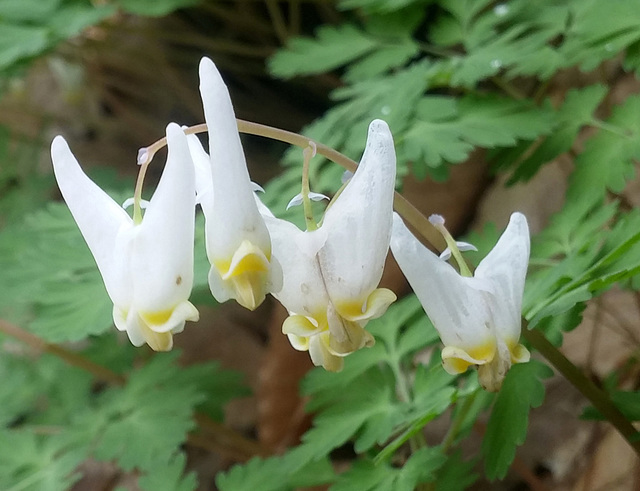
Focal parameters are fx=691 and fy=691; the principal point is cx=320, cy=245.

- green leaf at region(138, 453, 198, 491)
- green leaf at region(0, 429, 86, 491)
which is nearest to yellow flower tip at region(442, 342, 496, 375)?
green leaf at region(138, 453, 198, 491)

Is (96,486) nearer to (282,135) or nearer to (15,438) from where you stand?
(15,438)

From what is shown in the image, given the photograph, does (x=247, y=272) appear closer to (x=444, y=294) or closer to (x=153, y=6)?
(x=444, y=294)

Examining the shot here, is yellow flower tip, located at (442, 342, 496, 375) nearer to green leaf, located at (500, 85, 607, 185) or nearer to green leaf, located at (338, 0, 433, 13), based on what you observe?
green leaf, located at (500, 85, 607, 185)

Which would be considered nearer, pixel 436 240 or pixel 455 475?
pixel 436 240

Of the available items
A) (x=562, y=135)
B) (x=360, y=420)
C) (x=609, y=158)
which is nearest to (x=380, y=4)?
(x=562, y=135)

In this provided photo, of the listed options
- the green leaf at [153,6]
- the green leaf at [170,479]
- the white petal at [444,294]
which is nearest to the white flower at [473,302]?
the white petal at [444,294]

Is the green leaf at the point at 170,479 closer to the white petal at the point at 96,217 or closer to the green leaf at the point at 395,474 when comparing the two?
the green leaf at the point at 395,474
